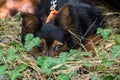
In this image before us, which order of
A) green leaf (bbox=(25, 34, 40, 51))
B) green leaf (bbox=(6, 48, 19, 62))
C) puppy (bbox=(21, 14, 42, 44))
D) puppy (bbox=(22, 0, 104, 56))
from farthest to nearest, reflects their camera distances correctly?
puppy (bbox=(21, 14, 42, 44)) → puppy (bbox=(22, 0, 104, 56)) → green leaf (bbox=(25, 34, 40, 51)) → green leaf (bbox=(6, 48, 19, 62))

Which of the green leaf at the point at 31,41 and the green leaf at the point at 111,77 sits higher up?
the green leaf at the point at 31,41

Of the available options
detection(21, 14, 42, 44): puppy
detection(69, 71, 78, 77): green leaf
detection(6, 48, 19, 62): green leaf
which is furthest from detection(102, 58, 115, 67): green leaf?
detection(21, 14, 42, 44): puppy

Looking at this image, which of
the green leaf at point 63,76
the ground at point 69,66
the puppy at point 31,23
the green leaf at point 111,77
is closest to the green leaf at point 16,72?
the ground at point 69,66

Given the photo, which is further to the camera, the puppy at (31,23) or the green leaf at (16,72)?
the puppy at (31,23)

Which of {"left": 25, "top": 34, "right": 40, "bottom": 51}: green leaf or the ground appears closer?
the ground

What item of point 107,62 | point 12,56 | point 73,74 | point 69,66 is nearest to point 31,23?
point 12,56

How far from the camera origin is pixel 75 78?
339 cm

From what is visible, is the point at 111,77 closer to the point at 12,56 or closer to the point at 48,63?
the point at 48,63

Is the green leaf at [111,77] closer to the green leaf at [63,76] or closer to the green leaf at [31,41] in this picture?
the green leaf at [63,76]

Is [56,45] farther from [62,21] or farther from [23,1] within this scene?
[23,1]

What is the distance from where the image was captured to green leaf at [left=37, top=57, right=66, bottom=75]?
3.27 metres

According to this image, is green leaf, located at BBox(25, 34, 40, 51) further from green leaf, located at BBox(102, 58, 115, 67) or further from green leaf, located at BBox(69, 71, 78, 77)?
green leaf, located at BBox(102, 58, 115, 67)

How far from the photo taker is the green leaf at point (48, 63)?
327cm

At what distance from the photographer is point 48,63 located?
3326 mm
